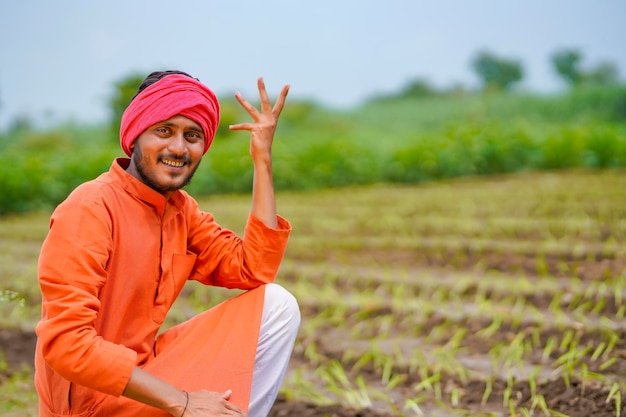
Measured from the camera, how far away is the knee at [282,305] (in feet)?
7.25

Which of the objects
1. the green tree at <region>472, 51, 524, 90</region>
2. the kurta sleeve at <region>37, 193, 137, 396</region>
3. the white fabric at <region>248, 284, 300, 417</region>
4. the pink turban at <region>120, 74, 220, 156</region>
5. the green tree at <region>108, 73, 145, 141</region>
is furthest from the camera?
the green tree at <region>472, 51, 524, 90</region>

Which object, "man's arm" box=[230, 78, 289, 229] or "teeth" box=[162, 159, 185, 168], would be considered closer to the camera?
"teeth" box=[162, 159, 185, 168]

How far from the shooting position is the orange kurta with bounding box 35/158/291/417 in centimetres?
180

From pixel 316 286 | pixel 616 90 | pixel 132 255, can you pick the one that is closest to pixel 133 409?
pixel 132 255

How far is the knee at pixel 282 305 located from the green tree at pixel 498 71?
15232 millimetres

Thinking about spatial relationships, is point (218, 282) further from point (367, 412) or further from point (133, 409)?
point (367, 412)

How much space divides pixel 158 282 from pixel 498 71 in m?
15.7

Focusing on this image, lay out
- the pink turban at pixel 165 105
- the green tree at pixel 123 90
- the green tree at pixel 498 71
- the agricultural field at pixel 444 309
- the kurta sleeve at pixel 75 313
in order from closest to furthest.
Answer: the kurta sleeve at pixel 75 313 < the pink turban at pixel 165 105 < the agricultural field at pixel 444 309 < the green tree at pixel 123 90 < the green tree at pixel 498 71

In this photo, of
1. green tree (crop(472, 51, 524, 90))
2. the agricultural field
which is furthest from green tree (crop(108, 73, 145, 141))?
green tree (crop(472, 51, 524, 90))

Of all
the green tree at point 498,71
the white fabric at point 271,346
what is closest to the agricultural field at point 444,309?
the white fabric at point 271,346

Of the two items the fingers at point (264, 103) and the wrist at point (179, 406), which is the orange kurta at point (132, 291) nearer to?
the wrist at point (179, 406)

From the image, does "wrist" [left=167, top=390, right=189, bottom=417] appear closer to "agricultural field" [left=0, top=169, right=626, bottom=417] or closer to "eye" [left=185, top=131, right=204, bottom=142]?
"eye" [left=185, top=131, right=204, bottom=142]

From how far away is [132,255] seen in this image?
201cm

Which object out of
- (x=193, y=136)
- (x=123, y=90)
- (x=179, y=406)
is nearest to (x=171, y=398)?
(x=179, y=406)
